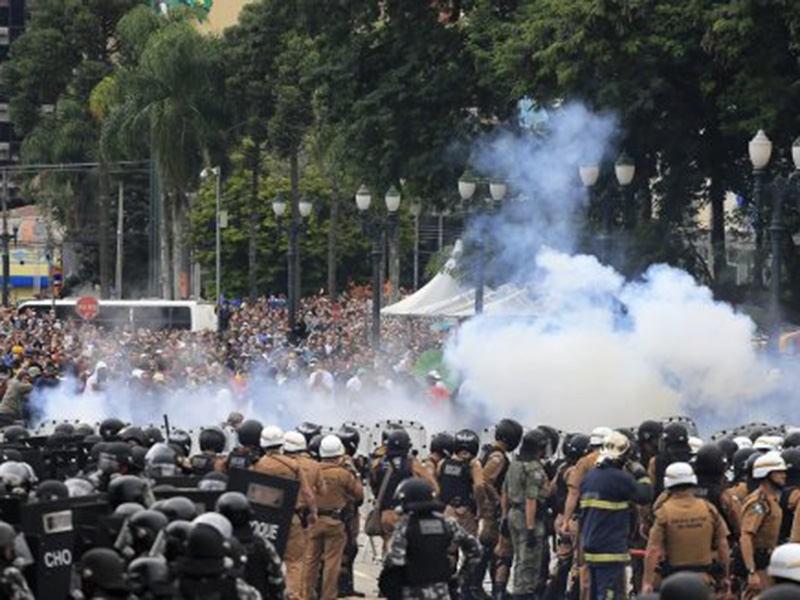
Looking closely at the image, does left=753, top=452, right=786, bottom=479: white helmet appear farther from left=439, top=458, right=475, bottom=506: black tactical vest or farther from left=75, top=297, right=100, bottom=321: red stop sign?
left=75, top=297, right=100, bottom=321: red stop sign

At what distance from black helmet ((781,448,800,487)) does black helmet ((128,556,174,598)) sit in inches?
258

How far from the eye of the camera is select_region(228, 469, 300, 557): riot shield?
1608 centimetres

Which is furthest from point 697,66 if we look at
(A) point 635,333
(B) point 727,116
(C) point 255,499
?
(C) point 255,499

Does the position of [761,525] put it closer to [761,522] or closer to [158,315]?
[761,522]

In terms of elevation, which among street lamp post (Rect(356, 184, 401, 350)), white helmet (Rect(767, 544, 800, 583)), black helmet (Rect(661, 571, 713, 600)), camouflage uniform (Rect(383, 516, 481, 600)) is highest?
street lamp post (Rect(356, 184, 401, 350))

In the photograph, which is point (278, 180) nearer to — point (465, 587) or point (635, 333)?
point (635, 333)

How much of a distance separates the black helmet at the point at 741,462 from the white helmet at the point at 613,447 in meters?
1.04

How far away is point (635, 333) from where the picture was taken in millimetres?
33031

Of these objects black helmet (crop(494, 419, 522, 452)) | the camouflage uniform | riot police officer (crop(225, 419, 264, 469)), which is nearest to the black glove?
black helmet (crop(494, 419, 522, 452))

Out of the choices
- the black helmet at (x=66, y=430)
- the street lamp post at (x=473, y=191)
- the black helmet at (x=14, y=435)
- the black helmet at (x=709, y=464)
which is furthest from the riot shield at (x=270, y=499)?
the street lamp post at (x=473, y=191)

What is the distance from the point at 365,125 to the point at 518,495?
1066 inches

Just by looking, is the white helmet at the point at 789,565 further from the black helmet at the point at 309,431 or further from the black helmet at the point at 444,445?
the black helmet at the point at 309,431

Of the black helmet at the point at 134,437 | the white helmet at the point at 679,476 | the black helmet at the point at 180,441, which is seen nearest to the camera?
the white helmet at the point at 679,476

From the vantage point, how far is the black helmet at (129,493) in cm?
1491
